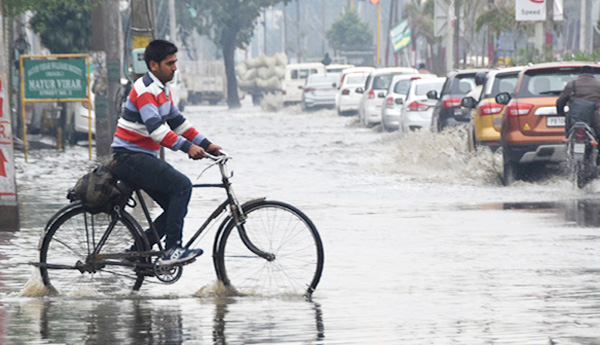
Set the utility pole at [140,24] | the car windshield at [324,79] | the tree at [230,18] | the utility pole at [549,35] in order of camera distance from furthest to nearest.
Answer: the tree at [230,18] < the car windshield at [324,79] < the utility pole at [549,35] < the utility pole at [140,24]

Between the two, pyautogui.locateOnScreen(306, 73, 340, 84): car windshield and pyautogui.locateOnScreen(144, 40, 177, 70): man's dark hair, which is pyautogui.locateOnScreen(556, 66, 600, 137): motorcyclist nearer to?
pyautogui.locateOnScreen(144, 40, 177, 70): man's dark hair

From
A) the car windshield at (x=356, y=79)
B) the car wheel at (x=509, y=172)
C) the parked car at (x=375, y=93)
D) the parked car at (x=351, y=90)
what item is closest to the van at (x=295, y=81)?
the parked car at (x=351, y=90)

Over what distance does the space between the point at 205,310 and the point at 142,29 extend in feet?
36.0

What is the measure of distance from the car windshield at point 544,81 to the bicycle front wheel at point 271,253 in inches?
363

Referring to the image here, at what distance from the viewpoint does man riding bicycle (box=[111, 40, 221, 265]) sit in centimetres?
865

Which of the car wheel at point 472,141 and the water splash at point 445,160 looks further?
the car wheel at point 472,141

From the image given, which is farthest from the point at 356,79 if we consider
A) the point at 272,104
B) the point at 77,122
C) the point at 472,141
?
the point at 472,141

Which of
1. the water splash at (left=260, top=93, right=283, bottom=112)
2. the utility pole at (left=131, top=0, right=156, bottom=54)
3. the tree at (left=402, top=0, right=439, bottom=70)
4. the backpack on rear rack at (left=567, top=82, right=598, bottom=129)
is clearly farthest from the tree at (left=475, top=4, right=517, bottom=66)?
the backpack on rear rack at (left=567, top=82, right=598, bottom=129)

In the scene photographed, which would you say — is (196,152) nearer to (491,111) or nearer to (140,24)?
(140,24)

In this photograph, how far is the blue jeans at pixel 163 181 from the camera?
28.5 ft

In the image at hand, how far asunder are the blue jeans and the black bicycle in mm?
112

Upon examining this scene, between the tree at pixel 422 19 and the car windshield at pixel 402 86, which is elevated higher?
the tree at pixel 422 19

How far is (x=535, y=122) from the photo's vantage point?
57.2 feet

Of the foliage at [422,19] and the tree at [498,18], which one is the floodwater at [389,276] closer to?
the tree at [498,18]
